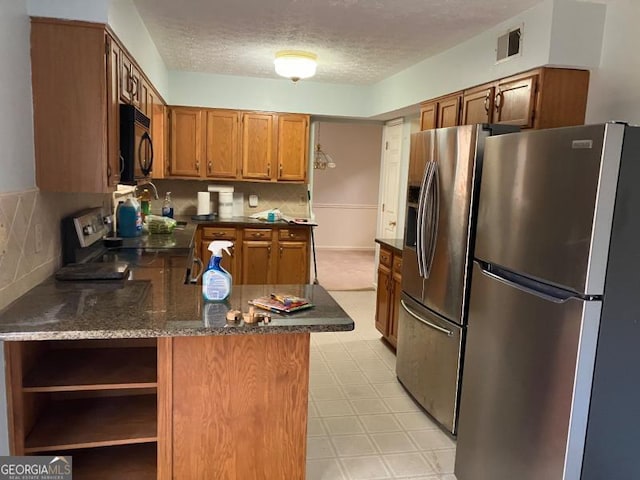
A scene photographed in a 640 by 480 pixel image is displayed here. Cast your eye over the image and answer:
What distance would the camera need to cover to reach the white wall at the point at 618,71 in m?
2.37

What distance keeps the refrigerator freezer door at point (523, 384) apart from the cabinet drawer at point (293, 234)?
10.4 feet

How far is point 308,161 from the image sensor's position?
5.57 metres

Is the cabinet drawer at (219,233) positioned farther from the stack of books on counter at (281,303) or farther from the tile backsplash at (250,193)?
the stack of books on counter at (281,303)

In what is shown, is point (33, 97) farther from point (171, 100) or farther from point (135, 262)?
point (171, 100)

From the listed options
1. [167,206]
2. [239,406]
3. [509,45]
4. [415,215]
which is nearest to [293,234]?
[167,206]

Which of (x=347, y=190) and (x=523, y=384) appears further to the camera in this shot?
(x=347, y=190)

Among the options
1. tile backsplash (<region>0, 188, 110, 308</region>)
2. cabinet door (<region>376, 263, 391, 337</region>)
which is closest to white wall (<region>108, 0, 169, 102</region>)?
tile backsplash (<region>0, 188, 110, 308</region>)

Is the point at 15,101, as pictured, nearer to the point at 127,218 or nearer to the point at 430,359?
the point at 127,218

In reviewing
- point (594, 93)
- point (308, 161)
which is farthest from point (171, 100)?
point (594, 93)

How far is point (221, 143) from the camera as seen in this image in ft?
17.2

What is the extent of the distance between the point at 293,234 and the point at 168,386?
3560 millimetres

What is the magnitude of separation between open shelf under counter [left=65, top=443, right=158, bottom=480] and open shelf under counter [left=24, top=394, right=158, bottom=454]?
0.48ft

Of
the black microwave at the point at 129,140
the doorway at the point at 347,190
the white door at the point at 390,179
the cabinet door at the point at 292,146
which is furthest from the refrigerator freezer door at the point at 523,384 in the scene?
the doorway at the point at 347,190

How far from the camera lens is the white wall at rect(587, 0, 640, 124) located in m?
2.37
